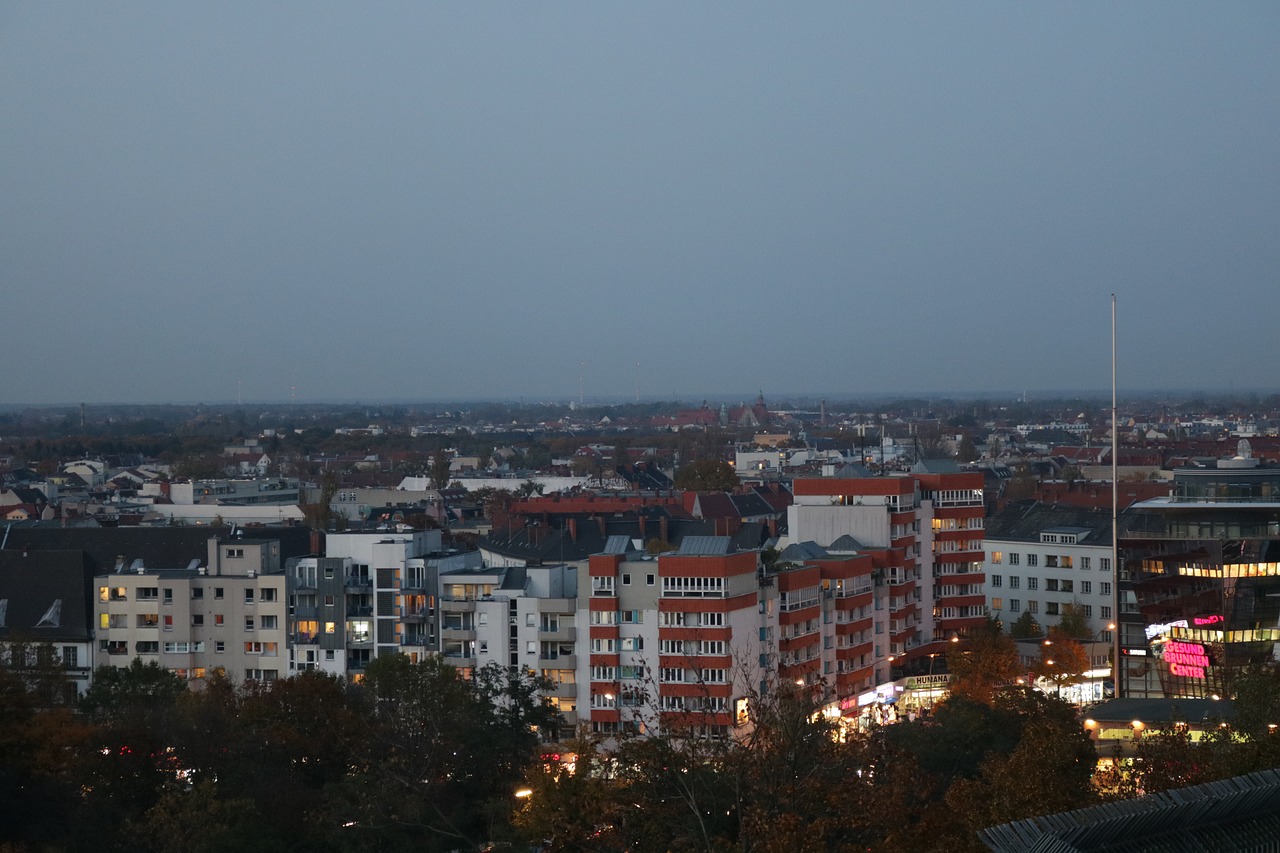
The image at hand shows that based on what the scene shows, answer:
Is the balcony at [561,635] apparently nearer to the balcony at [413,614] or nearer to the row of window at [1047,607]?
the balcony at [413,614]

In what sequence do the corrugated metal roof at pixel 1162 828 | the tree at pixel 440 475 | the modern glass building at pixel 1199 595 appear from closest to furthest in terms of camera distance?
the corrugated metal roof at pixel 1162 828 < the modern glass building at pixel 1199 595 < the tree at pixel 440 475

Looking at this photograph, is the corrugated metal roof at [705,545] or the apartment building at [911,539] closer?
the corrugated metal roof at [705,545]

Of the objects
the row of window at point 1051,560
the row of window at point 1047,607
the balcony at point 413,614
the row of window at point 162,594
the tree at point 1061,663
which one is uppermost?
the row of window at point 162,594

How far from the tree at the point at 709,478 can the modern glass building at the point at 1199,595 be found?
38.9 metres

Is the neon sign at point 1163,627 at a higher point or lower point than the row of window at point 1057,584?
higher

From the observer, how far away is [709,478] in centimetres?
7981

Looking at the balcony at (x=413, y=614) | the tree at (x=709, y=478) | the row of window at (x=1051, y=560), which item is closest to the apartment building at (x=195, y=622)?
the balcony at (x=413, y=614)

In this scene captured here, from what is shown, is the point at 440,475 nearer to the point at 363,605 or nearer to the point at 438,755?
the point at 363,605

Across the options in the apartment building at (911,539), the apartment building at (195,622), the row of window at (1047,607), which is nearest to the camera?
the apartment building at (195,622)

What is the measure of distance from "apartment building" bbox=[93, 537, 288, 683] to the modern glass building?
61.2 feet

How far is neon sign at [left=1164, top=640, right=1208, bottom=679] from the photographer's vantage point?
3575 centimetres

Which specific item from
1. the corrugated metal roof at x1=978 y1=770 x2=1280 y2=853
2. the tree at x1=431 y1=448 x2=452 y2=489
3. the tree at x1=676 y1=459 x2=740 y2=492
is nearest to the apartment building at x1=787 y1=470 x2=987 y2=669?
the corrugated metal roof at x1=978 y1=770 x2=1280 y2=853

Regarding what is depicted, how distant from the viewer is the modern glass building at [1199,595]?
3569cm

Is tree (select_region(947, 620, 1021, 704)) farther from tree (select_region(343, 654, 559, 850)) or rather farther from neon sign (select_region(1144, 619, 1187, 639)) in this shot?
tree (select_region(343, 654, 559, 850))
